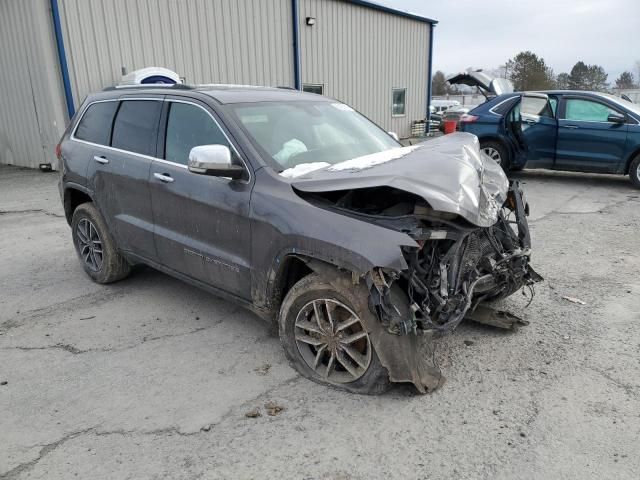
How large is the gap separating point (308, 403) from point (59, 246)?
4570mm

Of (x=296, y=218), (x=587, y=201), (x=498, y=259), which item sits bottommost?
(x=587, y=201)

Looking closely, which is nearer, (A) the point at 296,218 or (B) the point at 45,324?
(A) the point at 296,218

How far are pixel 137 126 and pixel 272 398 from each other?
8.44 feet

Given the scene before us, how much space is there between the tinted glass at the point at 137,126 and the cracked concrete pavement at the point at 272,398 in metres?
1.38

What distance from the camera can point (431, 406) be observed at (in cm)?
297

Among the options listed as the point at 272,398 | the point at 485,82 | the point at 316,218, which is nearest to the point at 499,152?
the point at 485,82

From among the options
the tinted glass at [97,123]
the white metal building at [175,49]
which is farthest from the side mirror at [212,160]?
the white metal building at [175,49]

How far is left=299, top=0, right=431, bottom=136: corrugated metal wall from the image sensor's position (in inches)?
599

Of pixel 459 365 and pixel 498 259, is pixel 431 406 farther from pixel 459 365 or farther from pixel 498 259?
pixel 498 259

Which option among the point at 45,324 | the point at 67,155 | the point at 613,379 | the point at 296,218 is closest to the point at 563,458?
the point at 613,379

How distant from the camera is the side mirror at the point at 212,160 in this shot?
315cm

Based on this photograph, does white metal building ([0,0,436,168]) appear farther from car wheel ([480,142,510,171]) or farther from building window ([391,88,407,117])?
car wheel ([480,142,510,171])

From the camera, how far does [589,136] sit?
9.04 m

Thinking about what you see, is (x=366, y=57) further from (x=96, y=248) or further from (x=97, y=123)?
(x=96, y=248)
